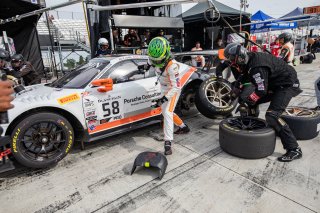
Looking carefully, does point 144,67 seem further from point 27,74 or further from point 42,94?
point 27,74

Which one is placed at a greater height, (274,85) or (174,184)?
(274,85)

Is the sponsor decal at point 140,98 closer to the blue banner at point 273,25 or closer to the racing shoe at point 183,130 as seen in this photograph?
the racing shoe at point 183,130

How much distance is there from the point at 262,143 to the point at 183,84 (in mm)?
1975

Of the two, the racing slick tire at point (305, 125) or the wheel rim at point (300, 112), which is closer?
the racing slick tire at point (305, 125)

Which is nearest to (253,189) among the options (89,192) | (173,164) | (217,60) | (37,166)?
(173,164)

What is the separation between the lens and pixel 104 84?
3.39 metres

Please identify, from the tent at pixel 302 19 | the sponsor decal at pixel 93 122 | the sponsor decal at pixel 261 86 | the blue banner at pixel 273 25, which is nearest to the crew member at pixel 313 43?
the tent at pixel 302 19

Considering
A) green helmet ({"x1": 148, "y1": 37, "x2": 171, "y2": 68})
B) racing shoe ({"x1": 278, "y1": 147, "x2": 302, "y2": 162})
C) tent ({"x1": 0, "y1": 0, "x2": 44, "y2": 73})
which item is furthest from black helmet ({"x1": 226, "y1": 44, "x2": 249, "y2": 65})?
tent ({"x1": 0, "y1": 0, "x2": 44, "y2": 73})

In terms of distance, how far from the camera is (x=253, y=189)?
257 cm

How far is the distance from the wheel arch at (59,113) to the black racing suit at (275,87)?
2.49 m

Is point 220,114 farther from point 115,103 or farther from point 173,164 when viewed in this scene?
point 115,103

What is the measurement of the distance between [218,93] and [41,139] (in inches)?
132

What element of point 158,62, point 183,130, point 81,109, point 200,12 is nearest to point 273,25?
point 200,12

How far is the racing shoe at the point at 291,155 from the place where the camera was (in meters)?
3.09
